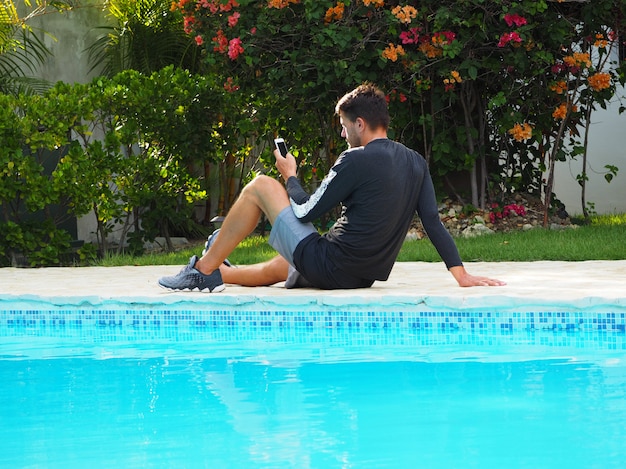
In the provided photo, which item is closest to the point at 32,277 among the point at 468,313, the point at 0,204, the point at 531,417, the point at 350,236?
the point at 0,204

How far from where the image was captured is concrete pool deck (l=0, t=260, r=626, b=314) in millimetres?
5703

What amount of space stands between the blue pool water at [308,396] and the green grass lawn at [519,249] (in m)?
2.52

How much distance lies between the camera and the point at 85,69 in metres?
12.7

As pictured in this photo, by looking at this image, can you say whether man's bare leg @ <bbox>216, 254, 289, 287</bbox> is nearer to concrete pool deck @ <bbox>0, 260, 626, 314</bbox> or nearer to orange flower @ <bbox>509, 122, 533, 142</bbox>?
concrete pool deck @ <bbox>0, 260, 626, 314</bbox>

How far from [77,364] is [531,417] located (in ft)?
8.32

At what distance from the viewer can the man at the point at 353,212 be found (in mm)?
5840

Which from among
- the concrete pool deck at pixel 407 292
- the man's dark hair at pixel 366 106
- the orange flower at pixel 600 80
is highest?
the orange flower at pixel 600 80

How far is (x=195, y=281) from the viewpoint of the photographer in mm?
6332

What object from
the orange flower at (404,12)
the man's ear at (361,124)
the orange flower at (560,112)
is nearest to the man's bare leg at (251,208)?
the man's ear at (361,124)

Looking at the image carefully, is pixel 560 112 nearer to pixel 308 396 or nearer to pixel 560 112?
pixel 560 112

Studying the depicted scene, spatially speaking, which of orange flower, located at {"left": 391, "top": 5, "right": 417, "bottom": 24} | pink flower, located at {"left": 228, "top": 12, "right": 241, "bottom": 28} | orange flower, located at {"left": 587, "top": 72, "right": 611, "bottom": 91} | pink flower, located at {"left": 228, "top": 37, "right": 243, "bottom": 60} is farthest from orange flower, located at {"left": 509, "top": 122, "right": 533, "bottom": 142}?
pink flower, located at {"left": 228, "top": 12, "right": 241, "bottom": 28}

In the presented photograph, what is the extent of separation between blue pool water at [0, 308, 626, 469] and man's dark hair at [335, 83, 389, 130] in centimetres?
118

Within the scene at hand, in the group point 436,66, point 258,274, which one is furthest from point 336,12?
point 258,274

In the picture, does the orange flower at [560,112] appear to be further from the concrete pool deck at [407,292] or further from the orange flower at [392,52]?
the concrete pool deck at [407,292]
